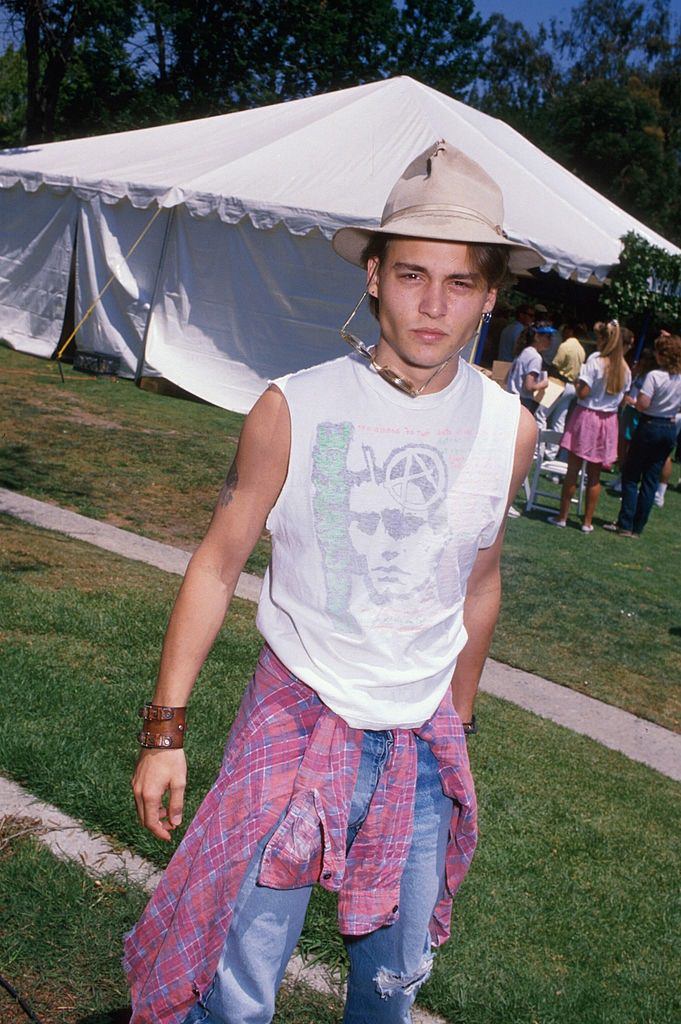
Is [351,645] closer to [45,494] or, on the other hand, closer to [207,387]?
[45,494]

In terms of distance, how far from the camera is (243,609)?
617 cm

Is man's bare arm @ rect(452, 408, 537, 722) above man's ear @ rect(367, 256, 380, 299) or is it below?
below

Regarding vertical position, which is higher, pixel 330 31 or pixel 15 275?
pixel 330 31

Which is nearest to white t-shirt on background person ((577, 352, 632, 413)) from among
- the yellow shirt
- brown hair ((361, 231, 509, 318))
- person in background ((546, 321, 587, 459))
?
person in background ((546, 321, 587, 459))

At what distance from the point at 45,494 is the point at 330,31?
3541cm

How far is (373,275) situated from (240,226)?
12.8 metres

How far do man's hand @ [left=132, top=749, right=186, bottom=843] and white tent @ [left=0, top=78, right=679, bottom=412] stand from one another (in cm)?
1165

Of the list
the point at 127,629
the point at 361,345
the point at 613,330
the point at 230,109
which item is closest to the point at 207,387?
the point at 613,330

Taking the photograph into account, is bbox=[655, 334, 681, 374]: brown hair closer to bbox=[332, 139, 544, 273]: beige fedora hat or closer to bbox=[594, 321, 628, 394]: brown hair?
bbox=[594, 321, 628, 394]: brown hair

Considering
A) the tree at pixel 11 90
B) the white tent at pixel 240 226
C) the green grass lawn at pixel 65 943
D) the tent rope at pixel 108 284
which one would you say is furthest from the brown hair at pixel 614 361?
the tree at pixel 11 90

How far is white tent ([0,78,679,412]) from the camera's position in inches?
547

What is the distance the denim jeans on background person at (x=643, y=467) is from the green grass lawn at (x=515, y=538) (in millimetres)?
322

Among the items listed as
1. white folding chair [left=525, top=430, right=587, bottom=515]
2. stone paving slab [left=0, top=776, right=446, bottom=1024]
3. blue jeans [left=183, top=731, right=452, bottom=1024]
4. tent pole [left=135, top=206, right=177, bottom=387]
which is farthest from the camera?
tent pole [left=135, top=206, right=177, bottom=387]

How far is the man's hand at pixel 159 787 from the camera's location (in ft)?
6.04
